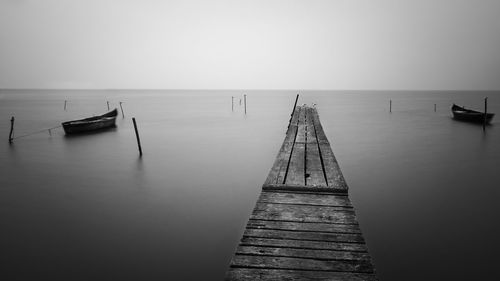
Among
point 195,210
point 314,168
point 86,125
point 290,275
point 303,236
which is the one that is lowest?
point 195,210

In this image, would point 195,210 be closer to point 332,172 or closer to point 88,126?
point 332,172

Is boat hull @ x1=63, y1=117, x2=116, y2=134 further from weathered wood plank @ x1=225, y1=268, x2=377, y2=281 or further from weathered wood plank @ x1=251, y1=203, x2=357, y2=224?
weathered wood plank @ x1=225, y1=268, x2=377, y2=281

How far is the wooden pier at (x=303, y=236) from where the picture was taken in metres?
3.85

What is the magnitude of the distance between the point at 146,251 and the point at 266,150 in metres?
14.2

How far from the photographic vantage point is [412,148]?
19391 millimetres

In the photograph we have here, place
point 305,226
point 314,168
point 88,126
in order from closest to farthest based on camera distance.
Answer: point 305,226, point 314,168, point 88,126

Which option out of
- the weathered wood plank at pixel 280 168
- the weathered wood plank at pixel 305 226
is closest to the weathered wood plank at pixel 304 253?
the weathered wood plank at pixel 305 226

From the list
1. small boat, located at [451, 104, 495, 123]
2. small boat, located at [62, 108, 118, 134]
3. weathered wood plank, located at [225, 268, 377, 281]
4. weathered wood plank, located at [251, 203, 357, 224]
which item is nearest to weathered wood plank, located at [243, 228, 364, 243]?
weathered wood plank, located at [251, 203, 357, 224]

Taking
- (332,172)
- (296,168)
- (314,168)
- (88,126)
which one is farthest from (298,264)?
(88,126)

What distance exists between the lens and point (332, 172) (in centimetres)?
830

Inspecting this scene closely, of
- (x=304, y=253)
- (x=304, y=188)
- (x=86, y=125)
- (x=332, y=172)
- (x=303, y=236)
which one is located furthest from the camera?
(x=86, y=125)

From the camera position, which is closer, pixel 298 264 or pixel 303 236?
pixel 298 264

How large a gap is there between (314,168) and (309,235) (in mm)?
4263

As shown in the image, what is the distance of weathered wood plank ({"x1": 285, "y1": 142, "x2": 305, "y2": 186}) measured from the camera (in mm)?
7520
